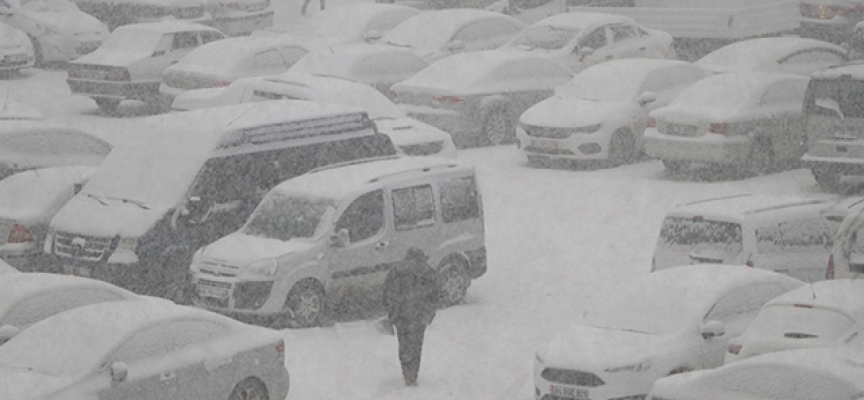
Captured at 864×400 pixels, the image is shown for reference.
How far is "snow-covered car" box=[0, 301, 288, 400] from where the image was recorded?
11.7m

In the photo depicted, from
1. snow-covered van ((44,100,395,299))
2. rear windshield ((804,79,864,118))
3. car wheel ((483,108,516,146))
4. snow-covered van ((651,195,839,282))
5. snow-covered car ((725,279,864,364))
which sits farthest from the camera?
car wheel ((483,108,516,146))

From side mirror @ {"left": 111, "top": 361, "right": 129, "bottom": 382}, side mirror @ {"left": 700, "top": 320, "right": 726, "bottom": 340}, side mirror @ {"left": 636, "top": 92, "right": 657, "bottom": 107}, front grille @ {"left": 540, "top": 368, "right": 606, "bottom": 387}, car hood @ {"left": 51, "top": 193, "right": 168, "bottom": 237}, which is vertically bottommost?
side mirror @ {"left": 636, "top": 92, "right": 657, "bottom": 107}

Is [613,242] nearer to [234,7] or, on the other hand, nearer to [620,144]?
[620,144]

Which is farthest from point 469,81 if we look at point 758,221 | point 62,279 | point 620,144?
point 62,279

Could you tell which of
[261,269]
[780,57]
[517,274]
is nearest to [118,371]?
[261,269]

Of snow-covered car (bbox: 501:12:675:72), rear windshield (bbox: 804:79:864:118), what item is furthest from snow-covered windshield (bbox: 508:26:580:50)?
rear windshield (bbox: 804:79:864:118)

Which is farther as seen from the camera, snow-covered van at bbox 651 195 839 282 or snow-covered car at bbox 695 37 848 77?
snow-covered car at bbox 695 37 848 77

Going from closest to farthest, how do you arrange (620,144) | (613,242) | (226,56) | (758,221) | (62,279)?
1. (62,279)
2. (758,221)
3. (613,242)
4. (620,144)
5. (226,56)

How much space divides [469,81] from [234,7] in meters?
10.2

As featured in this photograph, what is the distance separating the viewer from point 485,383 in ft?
47.6

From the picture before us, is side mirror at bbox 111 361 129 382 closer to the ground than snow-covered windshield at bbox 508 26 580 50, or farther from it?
farther from it

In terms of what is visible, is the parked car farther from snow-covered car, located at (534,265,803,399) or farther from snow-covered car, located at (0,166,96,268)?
snow-covered car, located at (0,166,96,268)

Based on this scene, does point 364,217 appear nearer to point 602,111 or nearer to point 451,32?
point 602,111

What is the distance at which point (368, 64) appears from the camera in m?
25.8
